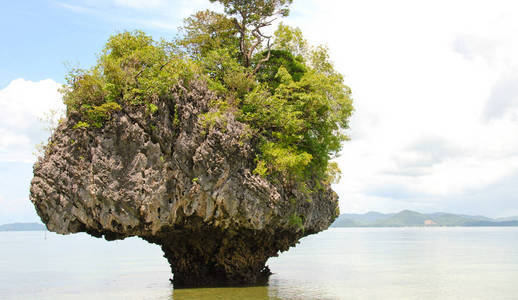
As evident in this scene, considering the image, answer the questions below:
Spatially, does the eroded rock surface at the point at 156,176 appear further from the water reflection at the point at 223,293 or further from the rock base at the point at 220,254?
the water reflection at the point at 223,293

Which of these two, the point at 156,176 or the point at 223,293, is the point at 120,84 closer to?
the point at 156,176

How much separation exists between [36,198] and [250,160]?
6357 millimetres

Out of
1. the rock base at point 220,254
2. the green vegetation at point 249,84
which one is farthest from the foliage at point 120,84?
the rock base at point 220,254

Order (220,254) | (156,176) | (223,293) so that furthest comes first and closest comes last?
(220,254), (223,293), (156,176)

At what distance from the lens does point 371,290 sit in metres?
17.2

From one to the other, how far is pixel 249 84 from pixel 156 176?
14.3ft

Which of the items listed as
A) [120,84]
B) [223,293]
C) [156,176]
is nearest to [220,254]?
[223,293]

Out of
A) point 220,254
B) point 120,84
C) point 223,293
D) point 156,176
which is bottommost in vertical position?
point 223,293

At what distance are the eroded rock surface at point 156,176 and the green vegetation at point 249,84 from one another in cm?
40

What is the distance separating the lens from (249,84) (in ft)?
50.3

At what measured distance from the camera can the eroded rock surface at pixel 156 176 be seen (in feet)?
43.9

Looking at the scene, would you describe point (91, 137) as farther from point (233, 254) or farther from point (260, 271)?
point (260, 271)

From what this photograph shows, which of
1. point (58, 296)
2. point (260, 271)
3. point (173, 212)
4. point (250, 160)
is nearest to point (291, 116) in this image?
point (250, 160)

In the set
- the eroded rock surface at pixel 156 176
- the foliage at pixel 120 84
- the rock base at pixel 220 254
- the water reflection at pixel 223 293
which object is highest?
the foliage at pixel 120 84
